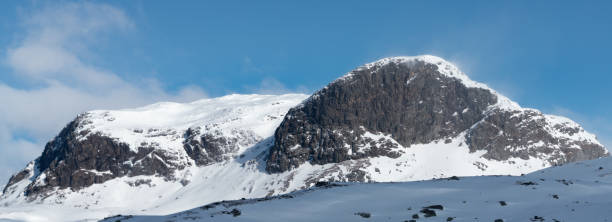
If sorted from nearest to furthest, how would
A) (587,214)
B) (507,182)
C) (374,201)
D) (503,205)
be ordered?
(587,214), (503,205), (374,201), (507,182)

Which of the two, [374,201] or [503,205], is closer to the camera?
[503,205]

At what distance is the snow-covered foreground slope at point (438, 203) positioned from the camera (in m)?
32.1

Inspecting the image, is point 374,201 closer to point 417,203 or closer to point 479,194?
point 417,203

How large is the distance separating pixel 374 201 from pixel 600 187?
15.5m

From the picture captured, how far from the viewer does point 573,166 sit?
62094 millimetres

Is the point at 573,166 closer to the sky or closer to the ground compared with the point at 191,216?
closer to the sky

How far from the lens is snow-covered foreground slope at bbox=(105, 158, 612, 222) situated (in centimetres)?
3209

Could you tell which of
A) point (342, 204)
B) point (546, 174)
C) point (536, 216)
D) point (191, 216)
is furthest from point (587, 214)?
point (546, 174)

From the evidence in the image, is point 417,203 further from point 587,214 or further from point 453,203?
point 587,214

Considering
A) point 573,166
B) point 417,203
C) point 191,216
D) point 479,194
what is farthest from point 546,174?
point 191,216

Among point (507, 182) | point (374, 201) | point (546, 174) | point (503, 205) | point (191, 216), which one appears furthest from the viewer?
point (546, 174)

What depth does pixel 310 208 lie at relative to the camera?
38062 mm

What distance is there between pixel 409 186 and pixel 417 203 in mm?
8938

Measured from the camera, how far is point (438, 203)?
1449 inches
